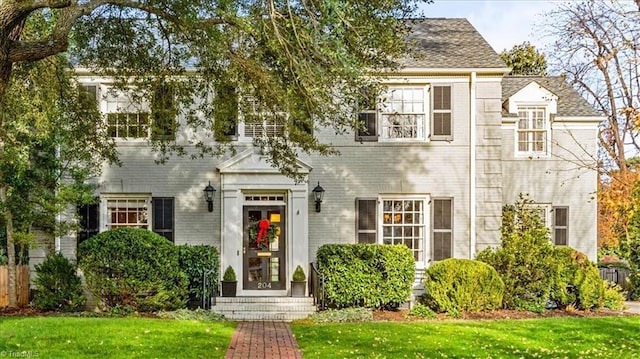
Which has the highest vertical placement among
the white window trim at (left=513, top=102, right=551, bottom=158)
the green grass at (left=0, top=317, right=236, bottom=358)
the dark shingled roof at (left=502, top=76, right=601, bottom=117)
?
the dark shingled roof at (left=502, top=76, right=601, bottom=117)

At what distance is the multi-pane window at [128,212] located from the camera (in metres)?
13.9

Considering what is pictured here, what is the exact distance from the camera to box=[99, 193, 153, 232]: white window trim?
13734 millimetres

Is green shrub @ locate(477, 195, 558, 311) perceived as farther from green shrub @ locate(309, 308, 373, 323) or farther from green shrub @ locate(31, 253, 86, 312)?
green shrub @ locate(31, 253, 86, 312)

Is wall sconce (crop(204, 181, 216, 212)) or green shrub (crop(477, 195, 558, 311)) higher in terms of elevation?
wall sconce (crop(204, 181, 216, 212))

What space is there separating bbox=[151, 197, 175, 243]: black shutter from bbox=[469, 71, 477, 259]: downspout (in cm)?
727

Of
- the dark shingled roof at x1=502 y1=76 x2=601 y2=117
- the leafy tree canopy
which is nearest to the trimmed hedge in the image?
the leafy tree canopy

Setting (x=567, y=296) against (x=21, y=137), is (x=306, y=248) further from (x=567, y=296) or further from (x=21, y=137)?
(x=21, y=137)

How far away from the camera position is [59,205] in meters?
12.4

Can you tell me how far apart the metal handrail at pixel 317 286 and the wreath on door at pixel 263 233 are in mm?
1170

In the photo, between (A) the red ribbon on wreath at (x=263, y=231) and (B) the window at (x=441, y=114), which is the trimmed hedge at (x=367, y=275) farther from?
(B) the window at (x=441, y=114)

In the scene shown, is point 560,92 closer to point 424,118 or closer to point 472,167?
point 472,167

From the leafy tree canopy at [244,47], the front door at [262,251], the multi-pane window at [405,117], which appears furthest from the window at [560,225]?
the leafy tree canopy at [244,47]

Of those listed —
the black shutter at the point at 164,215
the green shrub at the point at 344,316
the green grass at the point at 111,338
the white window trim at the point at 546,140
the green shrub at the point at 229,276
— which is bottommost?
the green shrub at the point at 344,316

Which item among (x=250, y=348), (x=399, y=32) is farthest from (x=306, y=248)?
(x=399, y=32)
